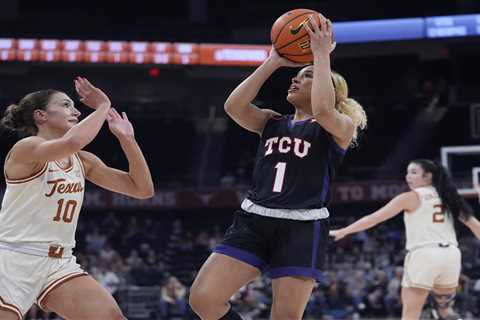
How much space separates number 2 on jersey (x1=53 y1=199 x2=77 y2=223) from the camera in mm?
4594

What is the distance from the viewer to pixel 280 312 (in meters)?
4.56

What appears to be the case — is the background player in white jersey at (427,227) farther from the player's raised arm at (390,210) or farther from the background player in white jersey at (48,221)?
the background player in white jersey at (48,221)

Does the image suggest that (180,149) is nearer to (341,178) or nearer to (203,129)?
(203,129)

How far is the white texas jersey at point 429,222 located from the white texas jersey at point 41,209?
4159 millimetres

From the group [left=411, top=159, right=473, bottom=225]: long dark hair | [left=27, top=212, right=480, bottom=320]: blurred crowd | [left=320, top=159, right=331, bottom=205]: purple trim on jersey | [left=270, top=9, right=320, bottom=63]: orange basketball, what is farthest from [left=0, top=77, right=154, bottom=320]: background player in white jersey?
[left=27, top=212, right=480, bottom=320]: blurred crowd

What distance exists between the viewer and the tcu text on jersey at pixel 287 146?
186 inches

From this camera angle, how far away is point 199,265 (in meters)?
18.0

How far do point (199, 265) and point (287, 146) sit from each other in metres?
13.5

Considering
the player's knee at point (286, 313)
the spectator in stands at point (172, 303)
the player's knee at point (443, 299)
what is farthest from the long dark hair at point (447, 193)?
the spectator in stands at point (172, 303)

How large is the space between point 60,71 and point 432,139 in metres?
9.32

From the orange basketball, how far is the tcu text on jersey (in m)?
0.47

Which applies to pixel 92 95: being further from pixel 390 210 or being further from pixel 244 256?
pixel 390 210

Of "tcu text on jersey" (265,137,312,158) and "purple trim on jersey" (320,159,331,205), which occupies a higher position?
"tcu text on jersey" (265,137,312,158)

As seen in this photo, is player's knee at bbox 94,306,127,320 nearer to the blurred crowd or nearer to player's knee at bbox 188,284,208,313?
player's knee at bbox 188,284,208,313
